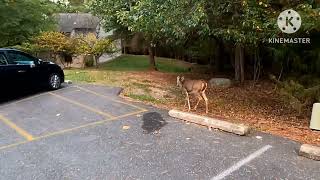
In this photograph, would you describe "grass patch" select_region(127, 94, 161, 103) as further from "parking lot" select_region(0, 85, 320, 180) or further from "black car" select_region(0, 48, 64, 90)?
"black car" select_region(0, 48, 64, 90)

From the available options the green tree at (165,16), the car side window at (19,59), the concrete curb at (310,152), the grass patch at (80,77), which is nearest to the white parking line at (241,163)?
the concrete curb at (310,152)

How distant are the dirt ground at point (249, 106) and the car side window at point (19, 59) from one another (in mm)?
3271

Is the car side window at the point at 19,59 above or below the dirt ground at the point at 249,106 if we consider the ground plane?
above

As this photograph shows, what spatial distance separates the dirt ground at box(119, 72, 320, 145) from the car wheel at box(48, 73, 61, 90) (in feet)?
8.33

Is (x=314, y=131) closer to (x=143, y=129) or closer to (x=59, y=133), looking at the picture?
(x=143, y=129)

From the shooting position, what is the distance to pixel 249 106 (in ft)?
36.9

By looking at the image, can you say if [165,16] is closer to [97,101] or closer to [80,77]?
[97,101]

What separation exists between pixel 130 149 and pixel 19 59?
6.40 metres

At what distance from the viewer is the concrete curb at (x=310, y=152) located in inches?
240

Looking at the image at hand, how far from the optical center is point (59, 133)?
7.74 metres

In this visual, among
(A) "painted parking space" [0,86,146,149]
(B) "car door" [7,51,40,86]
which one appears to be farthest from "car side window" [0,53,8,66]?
(A) "painted parking space" [0,86,146,149]

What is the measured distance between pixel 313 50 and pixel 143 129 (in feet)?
19.0

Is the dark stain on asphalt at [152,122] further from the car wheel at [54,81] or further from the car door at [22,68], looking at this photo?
the car wheel at [54,81]

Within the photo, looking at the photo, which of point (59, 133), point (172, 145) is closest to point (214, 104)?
point (172, 145)
